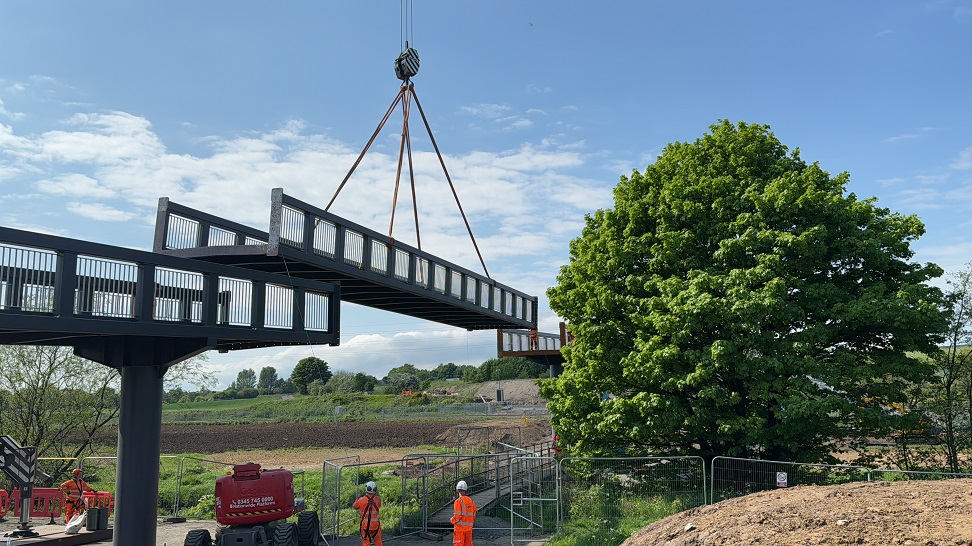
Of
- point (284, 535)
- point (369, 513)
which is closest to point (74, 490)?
point (284, 535)

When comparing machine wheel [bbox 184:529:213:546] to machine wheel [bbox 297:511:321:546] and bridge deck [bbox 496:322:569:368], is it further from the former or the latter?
bridge deck [bbox 496:322:569:368]

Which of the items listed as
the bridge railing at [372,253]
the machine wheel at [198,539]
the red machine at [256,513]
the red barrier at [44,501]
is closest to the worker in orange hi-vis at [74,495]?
the red barrier at [44,501]

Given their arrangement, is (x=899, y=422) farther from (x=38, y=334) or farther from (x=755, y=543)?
(x=38, y=334)

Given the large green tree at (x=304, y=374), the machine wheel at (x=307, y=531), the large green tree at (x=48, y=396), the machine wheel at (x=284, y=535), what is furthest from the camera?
the large green tree at (x=304, y=374)

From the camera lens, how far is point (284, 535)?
1527 cm

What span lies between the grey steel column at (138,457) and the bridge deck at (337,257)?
8.79 feet

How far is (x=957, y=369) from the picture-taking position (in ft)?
72.8

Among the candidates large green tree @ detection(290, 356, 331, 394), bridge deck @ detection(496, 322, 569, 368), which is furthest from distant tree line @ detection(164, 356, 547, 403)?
bridge deck @ detection(496, 322, 569, 368)

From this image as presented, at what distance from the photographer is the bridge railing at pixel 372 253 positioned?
1499 centimetres

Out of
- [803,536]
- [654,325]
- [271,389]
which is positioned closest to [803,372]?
[654,325]

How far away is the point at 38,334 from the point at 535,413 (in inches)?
2766

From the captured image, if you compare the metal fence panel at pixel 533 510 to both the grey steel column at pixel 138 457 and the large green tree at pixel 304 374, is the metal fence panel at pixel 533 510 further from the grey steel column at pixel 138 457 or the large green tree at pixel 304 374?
the large green tree at pixel 304 374

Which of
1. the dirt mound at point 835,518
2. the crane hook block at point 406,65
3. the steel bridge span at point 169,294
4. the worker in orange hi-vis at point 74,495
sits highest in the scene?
the crane hook block at point 406,65

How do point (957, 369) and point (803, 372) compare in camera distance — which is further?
point (957, 369)
